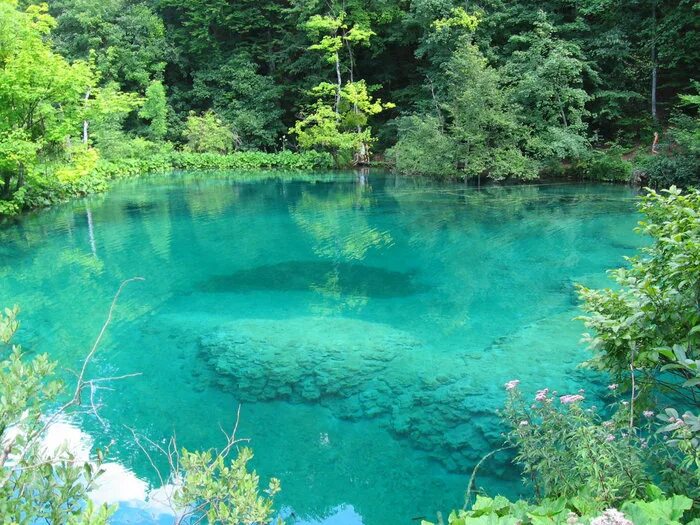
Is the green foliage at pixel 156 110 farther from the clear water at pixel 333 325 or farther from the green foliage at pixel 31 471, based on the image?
the green foliage at pixel 31 471

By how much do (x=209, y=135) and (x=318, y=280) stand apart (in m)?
24.4

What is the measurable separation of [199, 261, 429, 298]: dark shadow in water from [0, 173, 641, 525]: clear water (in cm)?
6

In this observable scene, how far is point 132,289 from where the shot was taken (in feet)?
33.6

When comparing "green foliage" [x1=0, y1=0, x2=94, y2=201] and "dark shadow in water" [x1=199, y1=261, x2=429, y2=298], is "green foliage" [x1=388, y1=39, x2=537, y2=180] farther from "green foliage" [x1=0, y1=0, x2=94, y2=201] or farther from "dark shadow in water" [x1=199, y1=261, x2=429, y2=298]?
"green foliage" [x1=0, y1=0, x2=94, y2=201]

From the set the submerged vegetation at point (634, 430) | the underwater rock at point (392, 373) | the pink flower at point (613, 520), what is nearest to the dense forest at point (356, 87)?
the underwater rock at point (392, 373)

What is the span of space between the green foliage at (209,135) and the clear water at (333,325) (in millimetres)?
16260

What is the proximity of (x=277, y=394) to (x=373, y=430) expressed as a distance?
1.29m

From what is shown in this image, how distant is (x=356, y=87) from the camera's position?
27.8m

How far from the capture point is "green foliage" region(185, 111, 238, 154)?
106ft

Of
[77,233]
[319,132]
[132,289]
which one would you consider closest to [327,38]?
[319,132]

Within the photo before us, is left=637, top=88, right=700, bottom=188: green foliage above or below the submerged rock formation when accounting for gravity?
above

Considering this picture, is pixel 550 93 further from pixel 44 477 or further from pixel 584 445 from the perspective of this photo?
pixel 44 477

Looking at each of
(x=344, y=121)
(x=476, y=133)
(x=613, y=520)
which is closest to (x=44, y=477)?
(x=613, y=520)

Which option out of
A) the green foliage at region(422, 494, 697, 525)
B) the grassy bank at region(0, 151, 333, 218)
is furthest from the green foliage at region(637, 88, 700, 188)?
the grassy bank at region(0, 151, 333, 218)
